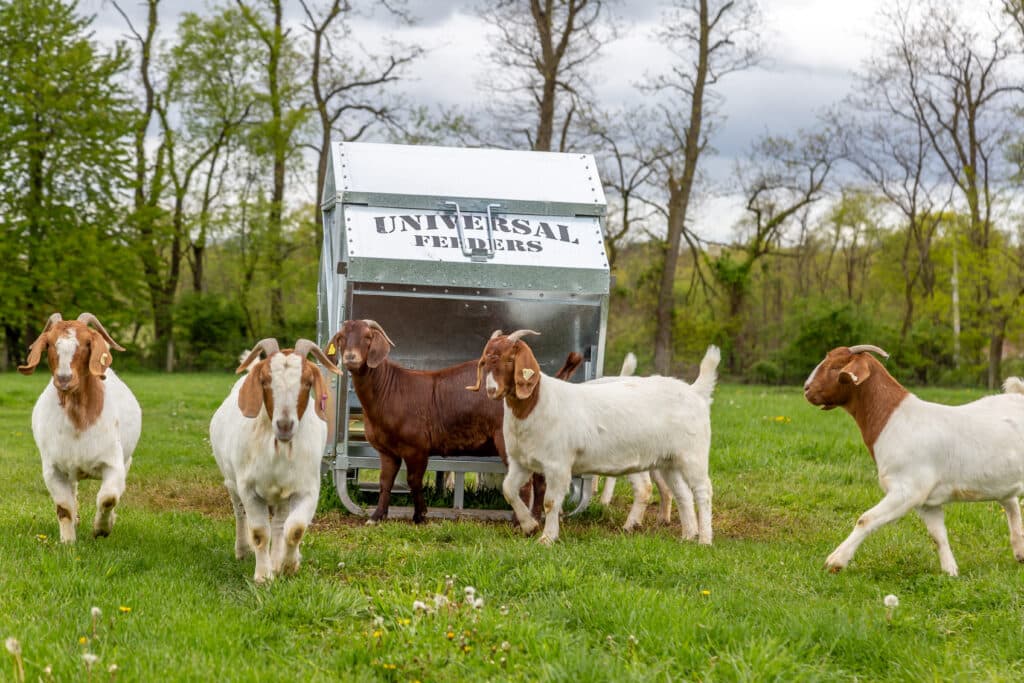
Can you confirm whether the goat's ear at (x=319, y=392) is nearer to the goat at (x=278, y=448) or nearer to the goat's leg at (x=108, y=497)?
the goat at (x=278, y=448)

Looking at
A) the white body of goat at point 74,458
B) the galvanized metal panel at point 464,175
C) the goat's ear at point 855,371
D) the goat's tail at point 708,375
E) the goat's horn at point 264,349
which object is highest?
the galvanized metal panel at point 464,175

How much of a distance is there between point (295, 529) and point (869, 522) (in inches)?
153

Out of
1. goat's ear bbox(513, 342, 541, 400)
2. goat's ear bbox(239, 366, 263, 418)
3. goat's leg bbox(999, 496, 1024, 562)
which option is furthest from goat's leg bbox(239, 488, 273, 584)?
goat's leg bbox(999, 496, 1024, 562)

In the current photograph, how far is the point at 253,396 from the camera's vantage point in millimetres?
6750

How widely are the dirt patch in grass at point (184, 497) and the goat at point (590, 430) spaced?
2979 mm

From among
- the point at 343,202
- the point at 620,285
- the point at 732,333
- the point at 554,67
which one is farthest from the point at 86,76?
the point at 343,202

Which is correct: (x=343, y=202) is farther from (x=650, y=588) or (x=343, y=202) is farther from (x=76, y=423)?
(x=650, y=588)

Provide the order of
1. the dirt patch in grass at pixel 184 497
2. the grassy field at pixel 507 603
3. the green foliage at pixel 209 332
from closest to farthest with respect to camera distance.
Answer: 1. the grassy field at pixel 507 603
2. the dirt patch in grass at pixel 184 497
3. the green foliage at pixel 209 332

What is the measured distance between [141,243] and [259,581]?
3263cm

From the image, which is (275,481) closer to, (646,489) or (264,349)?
(264,349)

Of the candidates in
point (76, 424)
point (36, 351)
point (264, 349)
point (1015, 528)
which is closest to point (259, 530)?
point (264, 349)

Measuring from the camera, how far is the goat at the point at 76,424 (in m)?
7.64

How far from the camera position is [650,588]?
22.1 ft

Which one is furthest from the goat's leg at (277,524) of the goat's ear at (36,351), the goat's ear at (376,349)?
the goat's ear at (376,349)
